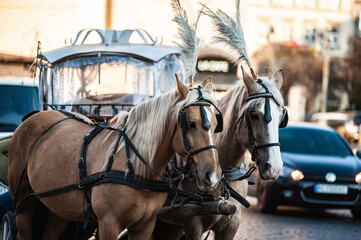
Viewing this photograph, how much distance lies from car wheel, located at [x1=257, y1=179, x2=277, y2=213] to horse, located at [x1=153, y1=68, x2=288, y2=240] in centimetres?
538

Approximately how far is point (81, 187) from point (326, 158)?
286 inches

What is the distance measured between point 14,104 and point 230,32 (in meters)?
4.55

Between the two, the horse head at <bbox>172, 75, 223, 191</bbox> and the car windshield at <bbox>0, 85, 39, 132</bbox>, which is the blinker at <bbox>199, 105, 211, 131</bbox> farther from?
the car windshield at <bbox>0, 85, 39, 132</bbox>

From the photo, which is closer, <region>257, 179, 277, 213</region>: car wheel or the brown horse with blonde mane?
the brown horse with blonde mane

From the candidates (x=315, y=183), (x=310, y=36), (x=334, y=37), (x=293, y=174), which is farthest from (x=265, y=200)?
(x=334, y=37)

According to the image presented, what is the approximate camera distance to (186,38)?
212 inches

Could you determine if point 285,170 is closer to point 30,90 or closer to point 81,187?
point 30,90

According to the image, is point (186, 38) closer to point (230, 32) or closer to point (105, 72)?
point (230, 32)

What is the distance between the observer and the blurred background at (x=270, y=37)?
2761 cm

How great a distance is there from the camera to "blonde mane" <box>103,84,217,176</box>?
465 cm

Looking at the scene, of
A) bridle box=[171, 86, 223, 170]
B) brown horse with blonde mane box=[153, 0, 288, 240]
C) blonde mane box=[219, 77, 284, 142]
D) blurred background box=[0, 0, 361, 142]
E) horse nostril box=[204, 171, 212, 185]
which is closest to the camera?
horse nostril box=[204, 171, 212, 185]

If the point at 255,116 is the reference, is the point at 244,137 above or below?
below

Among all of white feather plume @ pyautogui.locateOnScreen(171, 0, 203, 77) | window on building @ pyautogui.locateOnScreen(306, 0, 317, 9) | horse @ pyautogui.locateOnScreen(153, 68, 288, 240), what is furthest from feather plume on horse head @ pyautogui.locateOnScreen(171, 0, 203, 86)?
window on building @ pyautogui.locateOnScreen(306, 0, 317, 9)

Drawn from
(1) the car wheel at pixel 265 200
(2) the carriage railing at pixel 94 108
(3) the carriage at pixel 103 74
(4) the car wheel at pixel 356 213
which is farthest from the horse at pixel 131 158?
(4) the car wheel at pixel 356 213
